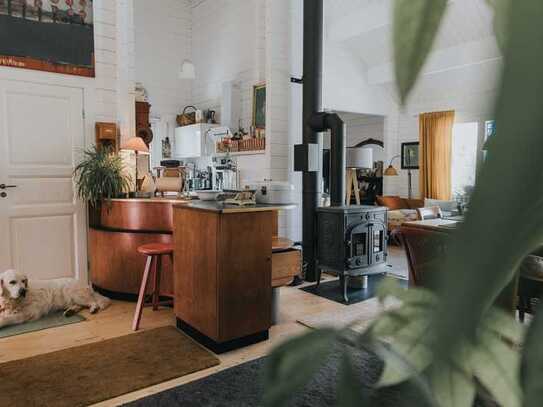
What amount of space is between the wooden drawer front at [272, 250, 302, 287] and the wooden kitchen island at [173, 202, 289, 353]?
25 cm

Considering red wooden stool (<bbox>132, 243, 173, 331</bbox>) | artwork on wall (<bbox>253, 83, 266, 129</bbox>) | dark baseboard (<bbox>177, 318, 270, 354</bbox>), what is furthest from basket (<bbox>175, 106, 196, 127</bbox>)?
dark baseboard (<bbox>177, 318, 270, 354</bbox>)

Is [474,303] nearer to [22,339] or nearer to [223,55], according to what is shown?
[22,339]

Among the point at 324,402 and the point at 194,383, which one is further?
the point at 194,383

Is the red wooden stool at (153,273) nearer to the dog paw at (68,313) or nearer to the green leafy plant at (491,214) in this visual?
the dog paw at (68,313)

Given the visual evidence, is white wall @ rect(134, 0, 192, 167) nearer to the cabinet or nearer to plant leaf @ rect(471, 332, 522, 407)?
the cabinet

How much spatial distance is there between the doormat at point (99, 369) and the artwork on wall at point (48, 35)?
113 inches

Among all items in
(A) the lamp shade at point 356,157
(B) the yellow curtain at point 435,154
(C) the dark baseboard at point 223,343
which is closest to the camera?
(C) the dark baseboard at point 223,343

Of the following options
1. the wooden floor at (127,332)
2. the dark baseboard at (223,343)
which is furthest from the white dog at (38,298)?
the dark baseboard at (223,343)

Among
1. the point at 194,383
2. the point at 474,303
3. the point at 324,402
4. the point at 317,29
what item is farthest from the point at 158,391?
the point at 317,29

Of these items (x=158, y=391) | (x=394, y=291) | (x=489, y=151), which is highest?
(x=489, y=151)

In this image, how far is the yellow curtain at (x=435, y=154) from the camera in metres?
7.38

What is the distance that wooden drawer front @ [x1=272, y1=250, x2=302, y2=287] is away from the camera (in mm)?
3309

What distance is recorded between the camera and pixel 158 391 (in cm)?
241

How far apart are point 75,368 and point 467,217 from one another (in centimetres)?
302
